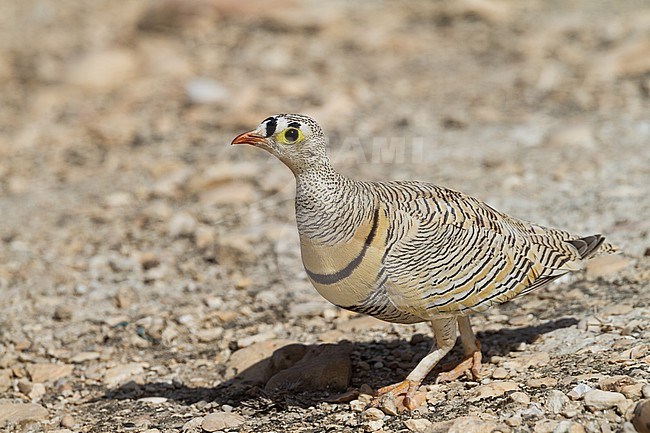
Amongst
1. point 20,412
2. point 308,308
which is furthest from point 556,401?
point 20,412

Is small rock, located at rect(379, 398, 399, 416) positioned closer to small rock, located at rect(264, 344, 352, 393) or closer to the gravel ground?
the gravel ground

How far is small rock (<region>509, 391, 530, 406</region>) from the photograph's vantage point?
3945mm

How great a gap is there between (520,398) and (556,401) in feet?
0.58

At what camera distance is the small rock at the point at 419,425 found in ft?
12.9

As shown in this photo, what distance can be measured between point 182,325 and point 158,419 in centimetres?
134

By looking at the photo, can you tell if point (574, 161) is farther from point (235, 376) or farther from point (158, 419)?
point (158, 419)

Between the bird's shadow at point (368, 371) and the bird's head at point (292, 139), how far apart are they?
1.22 meters

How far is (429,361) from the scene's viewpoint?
426cm

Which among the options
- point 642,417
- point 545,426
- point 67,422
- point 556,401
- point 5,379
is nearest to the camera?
point 642,417

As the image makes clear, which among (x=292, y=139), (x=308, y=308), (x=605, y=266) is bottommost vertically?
(x=308, y=308)

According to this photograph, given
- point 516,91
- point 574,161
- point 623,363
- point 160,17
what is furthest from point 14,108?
point 623,363

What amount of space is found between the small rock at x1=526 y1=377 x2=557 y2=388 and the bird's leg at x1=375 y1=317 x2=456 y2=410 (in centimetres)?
41

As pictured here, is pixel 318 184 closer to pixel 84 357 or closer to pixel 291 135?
pixel 291 135

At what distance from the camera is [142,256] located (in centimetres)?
689
